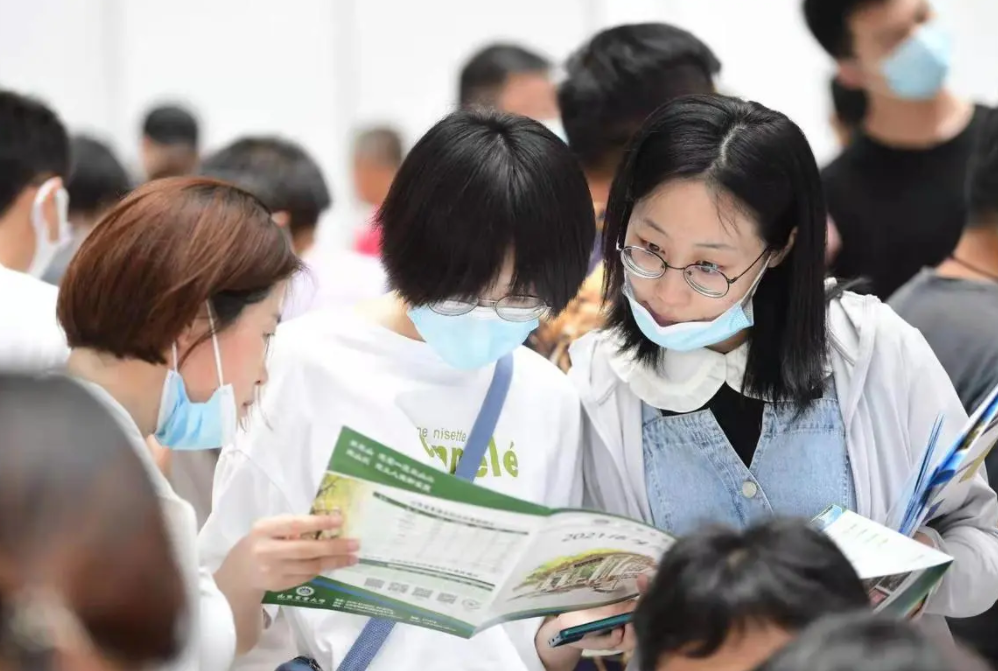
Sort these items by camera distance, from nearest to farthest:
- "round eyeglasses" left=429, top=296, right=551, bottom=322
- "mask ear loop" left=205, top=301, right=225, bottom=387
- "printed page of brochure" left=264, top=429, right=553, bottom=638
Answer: "printed page of brochure" left=264, top=429, right=553, bottom=638
"mask ear loop" left=205, top=301, right=225, bottom=387
"round eyeglasses" left=429, top=296, right=551, bottom=322

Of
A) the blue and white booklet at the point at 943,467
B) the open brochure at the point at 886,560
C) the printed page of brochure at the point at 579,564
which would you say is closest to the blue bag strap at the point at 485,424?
the printed page of brochure at the point at 579,564

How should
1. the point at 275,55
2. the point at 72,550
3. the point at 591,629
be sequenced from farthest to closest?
the point at 275,55 < the point at 591,629 < the point at 72,550

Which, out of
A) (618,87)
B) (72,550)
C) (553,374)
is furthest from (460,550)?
(618,87)

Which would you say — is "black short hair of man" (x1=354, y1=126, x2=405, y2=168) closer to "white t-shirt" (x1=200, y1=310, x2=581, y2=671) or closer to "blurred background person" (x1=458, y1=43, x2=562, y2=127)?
"blurred background person" (x1=458, y1=43, x2=562, y2=127)

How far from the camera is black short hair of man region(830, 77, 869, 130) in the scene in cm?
362

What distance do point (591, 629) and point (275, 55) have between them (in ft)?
19.6

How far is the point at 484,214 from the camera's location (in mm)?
1927

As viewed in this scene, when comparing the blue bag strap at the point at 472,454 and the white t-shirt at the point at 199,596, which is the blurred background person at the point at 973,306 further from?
the white t-shirt at the point at 199,596

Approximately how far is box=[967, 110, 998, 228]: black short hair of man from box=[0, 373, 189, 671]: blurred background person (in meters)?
2.01

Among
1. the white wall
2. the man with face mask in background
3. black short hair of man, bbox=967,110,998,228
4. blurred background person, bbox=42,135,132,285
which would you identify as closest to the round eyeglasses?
black short hair of man, bbox=967,110,998,228

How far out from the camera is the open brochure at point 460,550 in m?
1.62

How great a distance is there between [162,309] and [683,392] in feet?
2.62

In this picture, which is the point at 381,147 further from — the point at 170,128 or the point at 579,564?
the point at 579,564

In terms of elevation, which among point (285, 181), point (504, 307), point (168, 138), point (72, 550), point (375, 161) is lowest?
point (375, 161)
